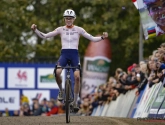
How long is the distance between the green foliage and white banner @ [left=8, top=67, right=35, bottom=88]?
23.9ft

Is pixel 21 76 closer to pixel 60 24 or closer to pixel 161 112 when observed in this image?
pixel 60 24

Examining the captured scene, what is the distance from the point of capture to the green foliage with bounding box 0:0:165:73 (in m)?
52.2

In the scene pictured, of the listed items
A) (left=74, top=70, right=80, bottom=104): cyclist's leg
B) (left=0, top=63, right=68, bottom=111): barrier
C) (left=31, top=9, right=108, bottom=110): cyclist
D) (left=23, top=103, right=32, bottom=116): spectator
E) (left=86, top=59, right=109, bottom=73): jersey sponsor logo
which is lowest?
(left=23, top=103, right=32, bottom=116): spectator

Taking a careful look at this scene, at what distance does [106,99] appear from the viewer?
30.1 meters

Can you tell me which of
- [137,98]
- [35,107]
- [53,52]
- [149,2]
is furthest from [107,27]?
[149,2]

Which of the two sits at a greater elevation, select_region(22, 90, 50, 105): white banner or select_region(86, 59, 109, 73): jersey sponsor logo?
select_region(86, 59, 109, 73): jersey sponsor logo

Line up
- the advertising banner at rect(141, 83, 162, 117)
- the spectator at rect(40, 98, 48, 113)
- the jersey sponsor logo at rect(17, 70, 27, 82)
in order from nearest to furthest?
the advertising banner at rect(141, 83, 162, 117) < the spectator at rect(40, 98, 48, 113) < the jersey sponsor logo at rect(17, 70, 27, 82)

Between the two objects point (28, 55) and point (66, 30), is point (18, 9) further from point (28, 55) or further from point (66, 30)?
point (66, 30)

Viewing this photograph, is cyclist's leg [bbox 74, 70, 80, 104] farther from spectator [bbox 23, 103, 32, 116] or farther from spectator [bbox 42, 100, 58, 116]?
spectator [bbox 23, 103, 32, 116]

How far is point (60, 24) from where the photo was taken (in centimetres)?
5388

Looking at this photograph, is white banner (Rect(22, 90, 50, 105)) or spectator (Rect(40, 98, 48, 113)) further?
white banner (Rect(22, 90, 50, 105))

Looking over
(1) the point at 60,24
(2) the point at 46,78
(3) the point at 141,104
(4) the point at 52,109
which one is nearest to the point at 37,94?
(2) the point at 46,78

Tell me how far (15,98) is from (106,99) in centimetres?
1338

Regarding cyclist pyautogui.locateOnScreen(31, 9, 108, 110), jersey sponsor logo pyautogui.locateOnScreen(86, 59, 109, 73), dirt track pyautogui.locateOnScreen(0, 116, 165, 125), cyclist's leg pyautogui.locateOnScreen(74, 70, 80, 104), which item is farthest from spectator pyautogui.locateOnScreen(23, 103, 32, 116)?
cyclist's leg pyautogui.locateOnScreen(74, 70, 80, 104)
